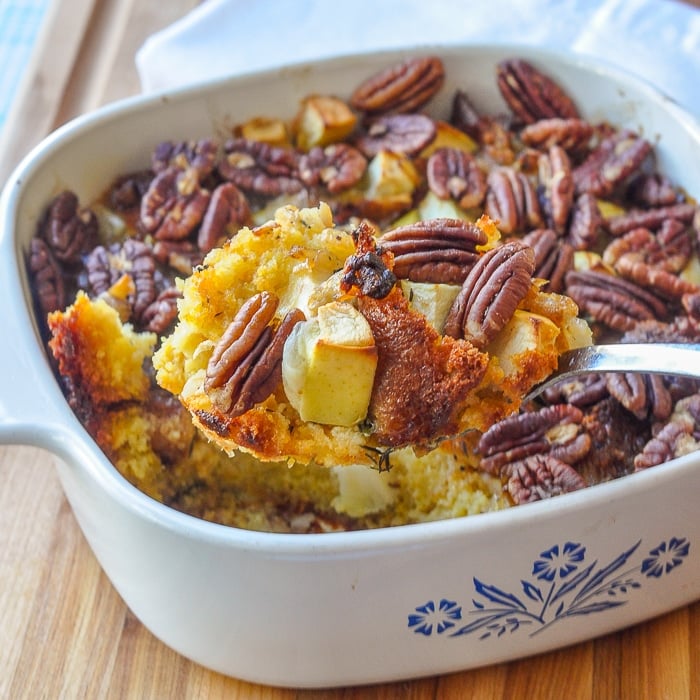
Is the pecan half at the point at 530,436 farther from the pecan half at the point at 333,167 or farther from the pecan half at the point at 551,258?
the pecan half at the point at 333,167

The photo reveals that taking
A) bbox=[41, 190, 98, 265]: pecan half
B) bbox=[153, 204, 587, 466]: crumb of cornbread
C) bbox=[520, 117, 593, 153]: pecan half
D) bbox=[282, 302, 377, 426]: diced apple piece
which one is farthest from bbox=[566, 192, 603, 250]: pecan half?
bbox=[41, 190, 98, 265]: pecan half

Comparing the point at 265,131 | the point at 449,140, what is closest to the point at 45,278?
the point at 265,131

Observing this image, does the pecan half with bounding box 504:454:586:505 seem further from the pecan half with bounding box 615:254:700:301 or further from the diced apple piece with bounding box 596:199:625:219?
the diced apple piece with bounding box 596:199:625:219

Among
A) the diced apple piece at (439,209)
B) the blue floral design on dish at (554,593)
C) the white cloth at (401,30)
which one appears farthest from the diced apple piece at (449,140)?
the blue floral design on dish at (554,593)

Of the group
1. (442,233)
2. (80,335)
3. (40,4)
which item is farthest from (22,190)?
(40,4)

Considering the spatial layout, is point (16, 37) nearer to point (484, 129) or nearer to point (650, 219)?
point (484, 129)

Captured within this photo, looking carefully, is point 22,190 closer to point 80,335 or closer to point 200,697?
point 80,335
